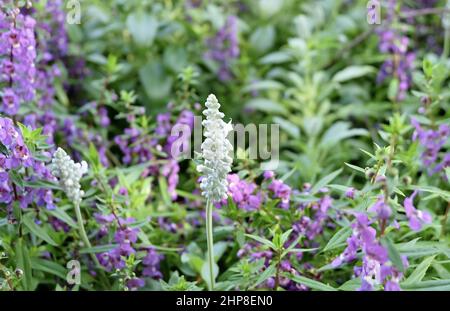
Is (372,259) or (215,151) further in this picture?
(215,151)

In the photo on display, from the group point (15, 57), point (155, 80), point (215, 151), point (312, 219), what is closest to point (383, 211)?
point (215, 151)

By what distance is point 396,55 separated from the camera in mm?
2781

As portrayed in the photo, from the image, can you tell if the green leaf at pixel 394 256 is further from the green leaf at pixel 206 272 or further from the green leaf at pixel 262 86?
the green leaf at pixel 262 86

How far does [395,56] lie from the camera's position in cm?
279

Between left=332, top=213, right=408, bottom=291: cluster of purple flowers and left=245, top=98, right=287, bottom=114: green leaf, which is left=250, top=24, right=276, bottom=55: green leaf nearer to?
left=245, top=98, right=287, bottom=114: green leaf

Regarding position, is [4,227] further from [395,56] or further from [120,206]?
[395,56]

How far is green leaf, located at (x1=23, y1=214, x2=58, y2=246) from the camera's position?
1.69 meters

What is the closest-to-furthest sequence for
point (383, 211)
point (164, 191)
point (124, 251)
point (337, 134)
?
1. point (383, 211)
2. point (124, 251)
3. point (164, 191)
4. point (337, 134)

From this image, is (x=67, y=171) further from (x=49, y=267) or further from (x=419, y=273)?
(x=419, y=273)

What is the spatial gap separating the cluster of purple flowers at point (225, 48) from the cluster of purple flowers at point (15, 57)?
3.66ft

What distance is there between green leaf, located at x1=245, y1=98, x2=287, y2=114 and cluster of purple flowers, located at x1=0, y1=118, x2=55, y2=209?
49.5 inches

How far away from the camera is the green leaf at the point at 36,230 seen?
1688 mm

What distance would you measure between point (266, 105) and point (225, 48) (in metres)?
0.33
